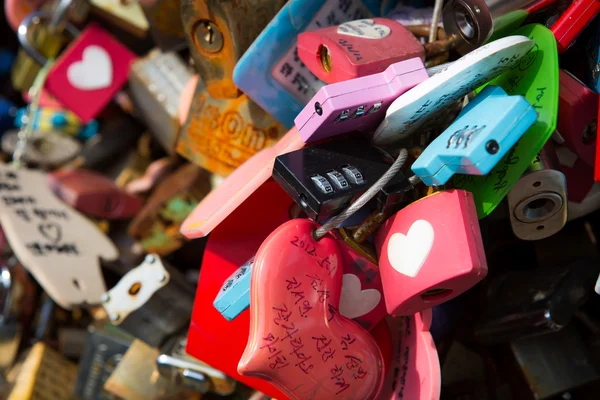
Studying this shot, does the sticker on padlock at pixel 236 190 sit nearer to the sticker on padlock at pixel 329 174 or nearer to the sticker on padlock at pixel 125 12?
the sticker on padlock at pixel 329 174

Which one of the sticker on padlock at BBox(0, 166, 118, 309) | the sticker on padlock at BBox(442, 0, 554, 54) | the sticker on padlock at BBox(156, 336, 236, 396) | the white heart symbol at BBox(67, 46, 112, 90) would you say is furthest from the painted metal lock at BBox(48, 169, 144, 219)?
the sticker on padlock at BBox(442, 0, 554, 54)

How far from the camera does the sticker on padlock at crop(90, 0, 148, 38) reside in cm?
88

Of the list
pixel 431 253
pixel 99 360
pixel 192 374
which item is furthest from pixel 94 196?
pixel 431 253

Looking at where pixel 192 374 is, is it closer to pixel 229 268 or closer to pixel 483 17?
pixel 229 268

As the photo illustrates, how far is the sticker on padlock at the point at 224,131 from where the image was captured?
24.4 inches

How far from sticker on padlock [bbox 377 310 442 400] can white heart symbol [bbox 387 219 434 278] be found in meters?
0.07

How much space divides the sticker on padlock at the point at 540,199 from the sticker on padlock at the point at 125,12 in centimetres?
62

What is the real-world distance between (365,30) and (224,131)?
209mm

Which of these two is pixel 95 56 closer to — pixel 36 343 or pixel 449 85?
pixel 36 343

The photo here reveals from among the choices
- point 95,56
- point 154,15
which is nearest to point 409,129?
point 154,15

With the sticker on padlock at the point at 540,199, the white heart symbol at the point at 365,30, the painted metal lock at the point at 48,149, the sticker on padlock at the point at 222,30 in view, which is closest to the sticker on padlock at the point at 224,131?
the sticker on padlock at the point at 222,30

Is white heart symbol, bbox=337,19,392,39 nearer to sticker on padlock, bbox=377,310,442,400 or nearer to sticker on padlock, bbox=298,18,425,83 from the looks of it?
sticker on padlock, bbox=298,18,425,83

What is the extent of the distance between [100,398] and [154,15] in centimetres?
47

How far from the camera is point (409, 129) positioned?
18.3 inches
